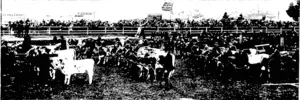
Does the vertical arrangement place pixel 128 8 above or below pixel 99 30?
above

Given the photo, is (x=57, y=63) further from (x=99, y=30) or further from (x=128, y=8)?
(x=128, y=8)

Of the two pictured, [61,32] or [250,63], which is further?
[61,32]

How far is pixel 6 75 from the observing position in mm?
11766

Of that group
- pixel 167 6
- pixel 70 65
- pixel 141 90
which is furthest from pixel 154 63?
pixel 167 6

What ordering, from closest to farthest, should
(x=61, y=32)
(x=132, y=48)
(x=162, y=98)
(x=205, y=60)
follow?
(x=162, y=98)
(x=205, y=60)
(x=132, y=48)
(x=61, y=32)

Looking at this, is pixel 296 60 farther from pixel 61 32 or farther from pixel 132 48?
pixel 61 32

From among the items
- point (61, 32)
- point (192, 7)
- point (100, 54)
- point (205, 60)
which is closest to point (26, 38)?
point (100, 54)

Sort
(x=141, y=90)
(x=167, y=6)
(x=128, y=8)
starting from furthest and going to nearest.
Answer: (x=128, y=8) < (x=167, y=6) < (x=141, y=90)

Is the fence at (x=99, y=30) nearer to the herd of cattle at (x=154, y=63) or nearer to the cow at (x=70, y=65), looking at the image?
the herd of cattle at (x=154, y=63)

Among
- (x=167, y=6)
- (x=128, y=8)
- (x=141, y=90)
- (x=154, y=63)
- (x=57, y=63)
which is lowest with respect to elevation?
(x=141, y=90)

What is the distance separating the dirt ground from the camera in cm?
1050

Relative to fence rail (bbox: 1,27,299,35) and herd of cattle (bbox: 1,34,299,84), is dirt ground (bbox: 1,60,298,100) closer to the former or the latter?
herd of cattle (bbox: 1,34,299,84)

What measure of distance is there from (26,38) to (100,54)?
302 cm

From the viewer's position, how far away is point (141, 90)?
37.2 feet
